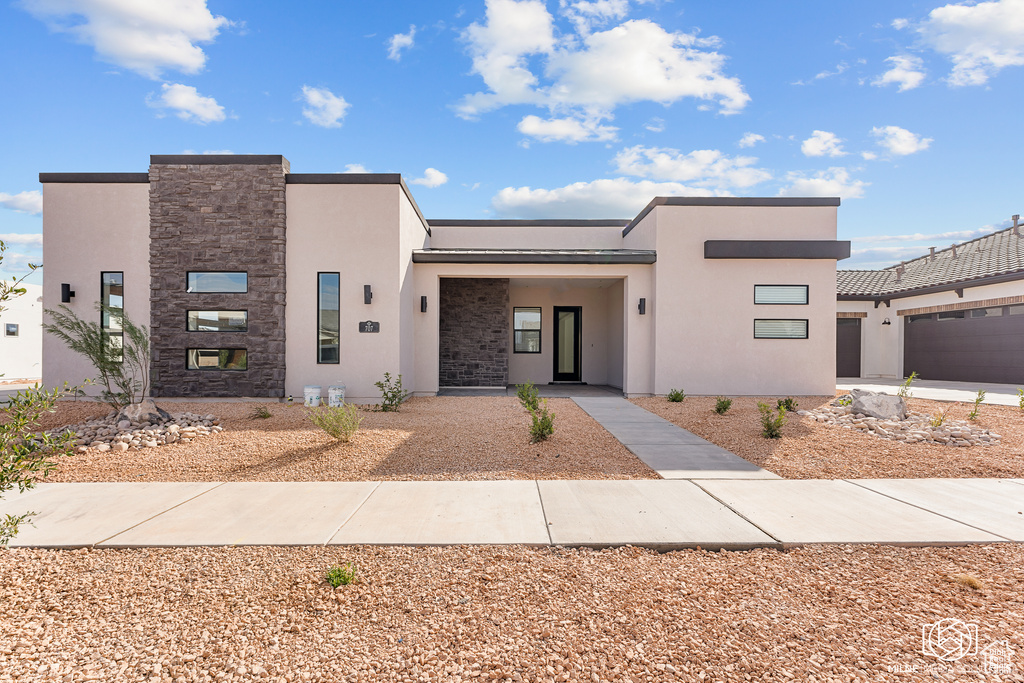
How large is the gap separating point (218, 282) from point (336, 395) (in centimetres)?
364

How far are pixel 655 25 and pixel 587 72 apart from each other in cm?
191

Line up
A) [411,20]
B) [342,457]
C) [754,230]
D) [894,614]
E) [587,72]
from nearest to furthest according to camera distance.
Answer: [894,614] → [342,457] → [411,20] → [587,72] → [754,230]

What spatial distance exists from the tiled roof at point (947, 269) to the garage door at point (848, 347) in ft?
3.57

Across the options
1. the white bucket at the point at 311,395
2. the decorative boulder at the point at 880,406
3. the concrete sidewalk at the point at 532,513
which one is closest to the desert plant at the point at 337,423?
the concrete sidewalk at the point at 532,513

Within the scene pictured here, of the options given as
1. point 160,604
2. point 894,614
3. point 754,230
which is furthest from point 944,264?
point 160,604

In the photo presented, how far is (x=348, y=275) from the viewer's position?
34.0 feet

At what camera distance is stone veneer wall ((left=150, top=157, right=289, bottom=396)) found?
401 inches

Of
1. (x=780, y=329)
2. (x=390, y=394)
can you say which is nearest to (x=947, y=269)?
(x=780, y=329)

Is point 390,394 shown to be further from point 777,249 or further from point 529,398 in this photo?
point 777,249

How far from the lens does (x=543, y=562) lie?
2.99 metres

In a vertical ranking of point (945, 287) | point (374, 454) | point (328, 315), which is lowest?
point (374, 454)

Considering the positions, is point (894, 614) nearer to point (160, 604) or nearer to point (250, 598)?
point (250, 598)

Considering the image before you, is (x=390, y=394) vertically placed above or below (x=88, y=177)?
below

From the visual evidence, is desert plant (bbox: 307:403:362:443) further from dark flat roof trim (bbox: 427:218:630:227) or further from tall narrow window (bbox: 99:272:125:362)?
dark flat roof trim (bbox: 427:218:630:227)
